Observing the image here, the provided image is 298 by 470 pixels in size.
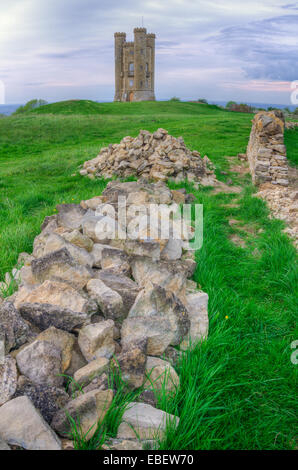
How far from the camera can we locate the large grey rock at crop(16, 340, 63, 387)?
2.29 meters

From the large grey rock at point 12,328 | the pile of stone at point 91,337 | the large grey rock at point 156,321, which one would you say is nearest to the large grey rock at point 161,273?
the pile of stone at point 91,337

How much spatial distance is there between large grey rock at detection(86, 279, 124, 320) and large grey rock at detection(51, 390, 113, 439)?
87 centimetres

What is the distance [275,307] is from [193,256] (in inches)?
44.9

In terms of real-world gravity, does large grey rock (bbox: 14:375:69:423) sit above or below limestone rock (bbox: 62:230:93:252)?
below

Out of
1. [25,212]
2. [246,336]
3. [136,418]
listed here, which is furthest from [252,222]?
[136,418]

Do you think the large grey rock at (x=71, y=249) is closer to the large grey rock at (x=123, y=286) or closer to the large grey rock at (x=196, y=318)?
the large grey rock at (x=123, y=286)

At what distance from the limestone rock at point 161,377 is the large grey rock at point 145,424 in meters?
0.21

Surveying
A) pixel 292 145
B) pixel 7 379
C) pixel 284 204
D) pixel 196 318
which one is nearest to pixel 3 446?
pixel 7 379

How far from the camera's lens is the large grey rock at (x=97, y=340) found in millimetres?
2514

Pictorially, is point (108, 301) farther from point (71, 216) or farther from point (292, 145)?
point (292, 145)

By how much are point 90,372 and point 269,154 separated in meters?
7.94

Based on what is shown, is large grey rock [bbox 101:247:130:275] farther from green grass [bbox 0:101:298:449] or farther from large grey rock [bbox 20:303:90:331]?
large grey rock [bbox 20:303:90:331]

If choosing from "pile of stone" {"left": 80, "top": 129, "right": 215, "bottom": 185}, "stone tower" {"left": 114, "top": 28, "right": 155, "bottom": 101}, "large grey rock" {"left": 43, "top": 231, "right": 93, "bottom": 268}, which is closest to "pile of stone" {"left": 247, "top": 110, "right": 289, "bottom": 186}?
"pile of stone" {"left": 80, "top": 129, "right": 215, "bottom": 185}

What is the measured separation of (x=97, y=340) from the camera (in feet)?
8.30
